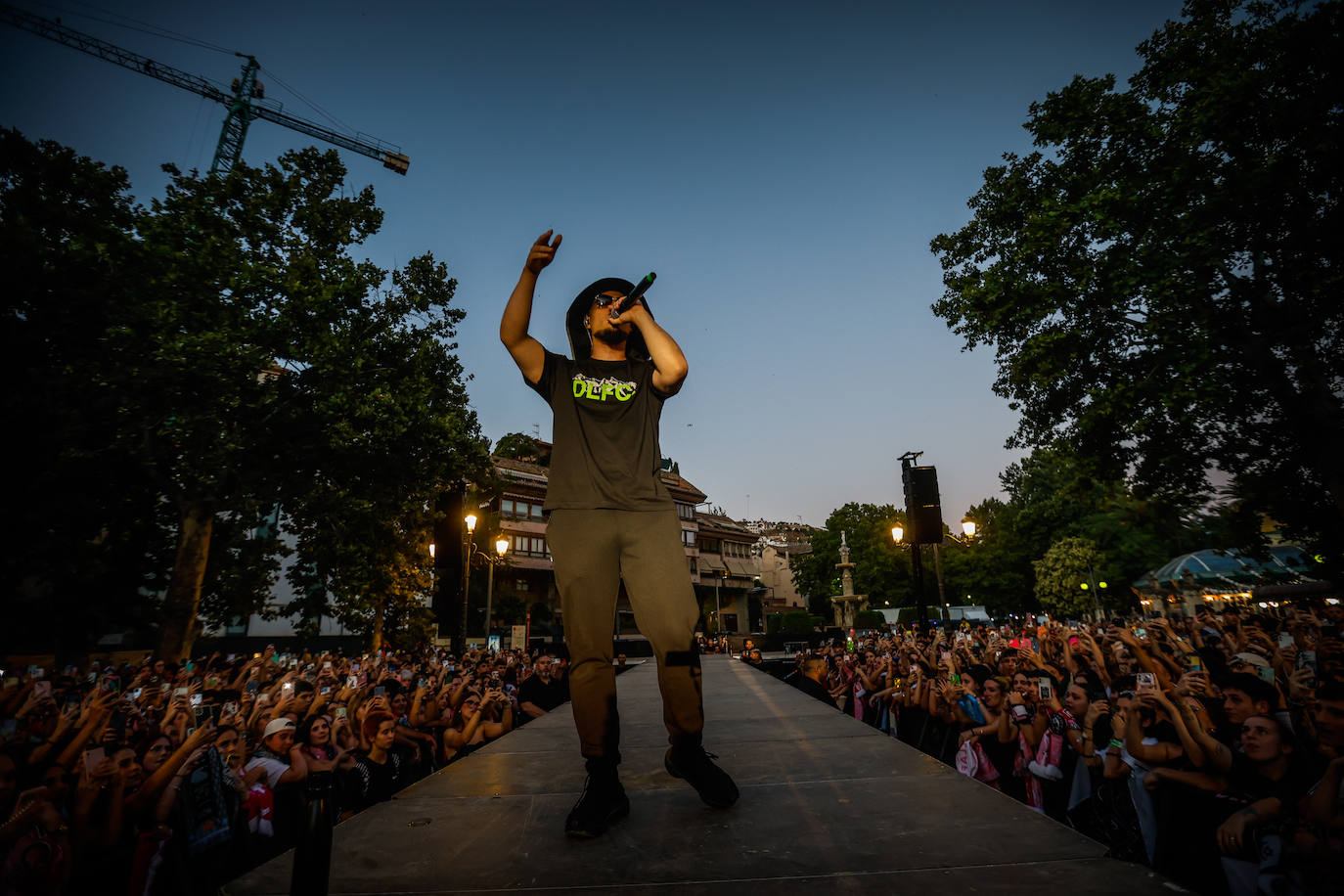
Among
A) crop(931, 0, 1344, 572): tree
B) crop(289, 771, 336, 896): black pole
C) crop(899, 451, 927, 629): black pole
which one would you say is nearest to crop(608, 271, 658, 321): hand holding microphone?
crop(289, 771, 336, 896): black pole

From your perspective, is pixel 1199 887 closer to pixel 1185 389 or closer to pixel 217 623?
pixel 1185 389

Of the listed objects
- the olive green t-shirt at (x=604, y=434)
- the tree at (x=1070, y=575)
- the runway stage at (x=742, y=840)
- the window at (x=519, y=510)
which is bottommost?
the runway stage at (x=742, y=840)

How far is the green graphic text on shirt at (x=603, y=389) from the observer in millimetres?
2775

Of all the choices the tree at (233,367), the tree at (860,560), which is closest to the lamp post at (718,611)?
the tree at (860,560)

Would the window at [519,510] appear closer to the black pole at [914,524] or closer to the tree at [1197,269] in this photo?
the black pole at [914,524]

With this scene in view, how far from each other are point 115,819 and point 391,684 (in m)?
4.87

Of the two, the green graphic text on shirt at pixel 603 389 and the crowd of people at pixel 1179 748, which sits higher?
the green graphic text on shirt at pixel 603 389

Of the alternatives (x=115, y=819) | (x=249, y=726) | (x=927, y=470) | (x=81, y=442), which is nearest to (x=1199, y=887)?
(x=115, y=819)

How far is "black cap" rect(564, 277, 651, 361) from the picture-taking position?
2.97 meters

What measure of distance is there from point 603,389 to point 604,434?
0.23 meters

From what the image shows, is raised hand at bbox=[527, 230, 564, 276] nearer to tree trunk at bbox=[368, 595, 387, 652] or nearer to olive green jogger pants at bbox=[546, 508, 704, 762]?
olive green jogger pants at bbox=[546, 508, 704, 762]

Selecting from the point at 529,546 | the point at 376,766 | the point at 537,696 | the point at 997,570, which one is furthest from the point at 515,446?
the point at 997,570

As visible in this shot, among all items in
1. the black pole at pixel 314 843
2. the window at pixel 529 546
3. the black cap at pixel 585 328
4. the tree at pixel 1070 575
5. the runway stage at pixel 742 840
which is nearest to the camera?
the black pole at pixel 314 843

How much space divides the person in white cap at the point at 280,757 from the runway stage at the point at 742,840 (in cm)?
292
